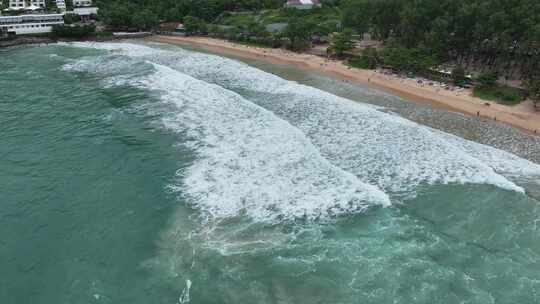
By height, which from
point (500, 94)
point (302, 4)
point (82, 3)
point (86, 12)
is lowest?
point (500, 94)

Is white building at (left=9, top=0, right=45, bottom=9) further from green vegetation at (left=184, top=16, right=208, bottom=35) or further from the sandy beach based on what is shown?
the sandy beach

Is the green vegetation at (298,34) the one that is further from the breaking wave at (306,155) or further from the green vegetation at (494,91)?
the green vegetation at (494,91)

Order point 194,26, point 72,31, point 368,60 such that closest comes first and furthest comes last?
point 368,60, point 72,31, point 194,26

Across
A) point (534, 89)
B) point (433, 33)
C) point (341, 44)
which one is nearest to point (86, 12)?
point (341, 44)

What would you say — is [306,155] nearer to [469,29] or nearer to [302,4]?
[469,29]

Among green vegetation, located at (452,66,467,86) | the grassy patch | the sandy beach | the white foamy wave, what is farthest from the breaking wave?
green vegetation, located at (452,66,467,86)

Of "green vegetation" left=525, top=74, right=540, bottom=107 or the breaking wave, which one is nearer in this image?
the breaking wave

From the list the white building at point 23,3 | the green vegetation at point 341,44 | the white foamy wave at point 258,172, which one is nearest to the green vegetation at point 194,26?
the green vegetation at point 341,44
